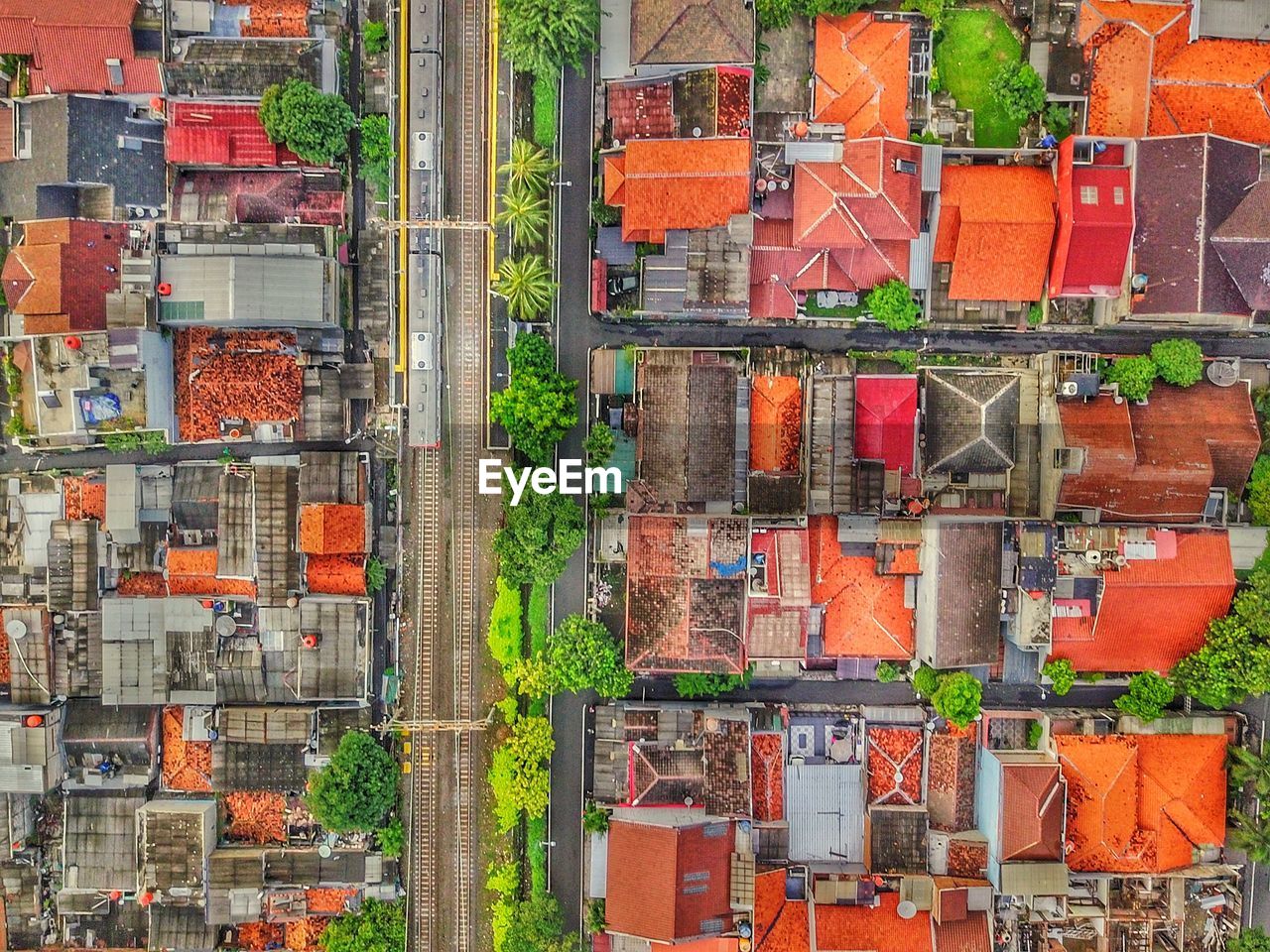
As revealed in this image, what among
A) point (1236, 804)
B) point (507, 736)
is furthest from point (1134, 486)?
point (507, 736)

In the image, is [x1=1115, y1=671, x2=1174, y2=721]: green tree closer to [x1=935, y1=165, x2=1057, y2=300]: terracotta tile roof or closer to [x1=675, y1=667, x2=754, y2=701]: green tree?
[x1=675, y1=667, x2=754, y2=701]: green tree

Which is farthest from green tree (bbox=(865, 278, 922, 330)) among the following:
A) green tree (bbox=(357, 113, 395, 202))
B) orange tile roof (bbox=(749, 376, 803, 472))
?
green tree (bbox=(357, 113, 395, 202))

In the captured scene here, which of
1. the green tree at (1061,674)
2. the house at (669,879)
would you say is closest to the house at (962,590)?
the green tree at (1061,674)

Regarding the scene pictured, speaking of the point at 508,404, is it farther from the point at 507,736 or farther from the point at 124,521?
the point at 124,521

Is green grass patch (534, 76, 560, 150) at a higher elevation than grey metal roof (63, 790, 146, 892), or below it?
higher

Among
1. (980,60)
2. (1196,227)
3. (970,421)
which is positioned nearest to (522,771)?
(970,421)

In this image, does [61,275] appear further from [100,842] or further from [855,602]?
[855,602]

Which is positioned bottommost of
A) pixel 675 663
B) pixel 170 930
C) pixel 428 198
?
pixel 170 930
